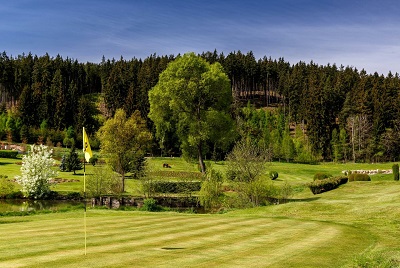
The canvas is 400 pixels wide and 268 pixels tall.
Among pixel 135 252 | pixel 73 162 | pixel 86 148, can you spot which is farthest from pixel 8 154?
pixel 135 252

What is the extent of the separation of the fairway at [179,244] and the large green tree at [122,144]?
126ft

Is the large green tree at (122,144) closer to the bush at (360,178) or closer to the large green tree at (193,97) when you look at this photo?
the large green tree at (193,97)

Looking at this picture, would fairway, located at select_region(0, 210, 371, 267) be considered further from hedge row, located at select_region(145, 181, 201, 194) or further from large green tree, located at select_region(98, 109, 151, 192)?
large green tree, located at select_region(98, 109, 151, 192)

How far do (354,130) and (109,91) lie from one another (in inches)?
3021

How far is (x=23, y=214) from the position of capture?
120 feet

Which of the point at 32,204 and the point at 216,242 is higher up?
the point at 216,242

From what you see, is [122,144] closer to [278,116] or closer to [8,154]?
[8,154]

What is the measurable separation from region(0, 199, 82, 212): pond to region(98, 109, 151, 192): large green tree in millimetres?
10817

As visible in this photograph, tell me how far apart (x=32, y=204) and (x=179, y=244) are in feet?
134

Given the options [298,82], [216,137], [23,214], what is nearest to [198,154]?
[216,137]

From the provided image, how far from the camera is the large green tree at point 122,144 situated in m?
65.3

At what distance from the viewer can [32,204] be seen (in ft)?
179

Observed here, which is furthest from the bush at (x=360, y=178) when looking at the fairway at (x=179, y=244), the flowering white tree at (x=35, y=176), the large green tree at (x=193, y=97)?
the flowering white tree at (x=35, y=176)

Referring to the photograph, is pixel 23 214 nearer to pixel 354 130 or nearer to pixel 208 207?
pixel 208 207
